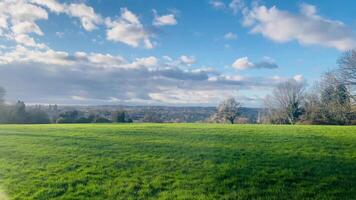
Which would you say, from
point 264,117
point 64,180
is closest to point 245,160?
point 64,180

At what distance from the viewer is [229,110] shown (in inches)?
4158

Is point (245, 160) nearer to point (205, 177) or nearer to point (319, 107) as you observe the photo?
point (205, 177)

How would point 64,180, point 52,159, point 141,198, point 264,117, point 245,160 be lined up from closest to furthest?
point 141,198 < point 64,180 < point 245,160 < point 52,159 < point 264,117

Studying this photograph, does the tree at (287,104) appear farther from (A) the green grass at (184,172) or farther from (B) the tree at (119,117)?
(A) the green grass at (184,172)

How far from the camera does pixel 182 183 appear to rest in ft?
45.1

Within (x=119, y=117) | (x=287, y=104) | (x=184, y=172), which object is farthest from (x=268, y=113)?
(x=184, y=172)

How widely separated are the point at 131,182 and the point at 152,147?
7934 mm

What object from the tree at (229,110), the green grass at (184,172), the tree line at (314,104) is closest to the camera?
the green grass at (184,172)

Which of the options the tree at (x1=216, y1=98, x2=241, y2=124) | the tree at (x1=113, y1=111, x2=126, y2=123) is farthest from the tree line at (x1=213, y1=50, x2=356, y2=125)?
the tree at (x1=113, y1=111, x2=126, y2=123)

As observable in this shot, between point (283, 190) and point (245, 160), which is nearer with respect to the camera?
point (283, 190)

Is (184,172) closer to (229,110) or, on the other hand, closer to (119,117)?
(119,117)

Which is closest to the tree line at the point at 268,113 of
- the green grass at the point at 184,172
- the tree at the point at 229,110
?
the tree at the point at 229,110

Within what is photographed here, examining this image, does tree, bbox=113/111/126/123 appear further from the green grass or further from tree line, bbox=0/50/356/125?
the green grass

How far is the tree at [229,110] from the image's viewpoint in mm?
105250
